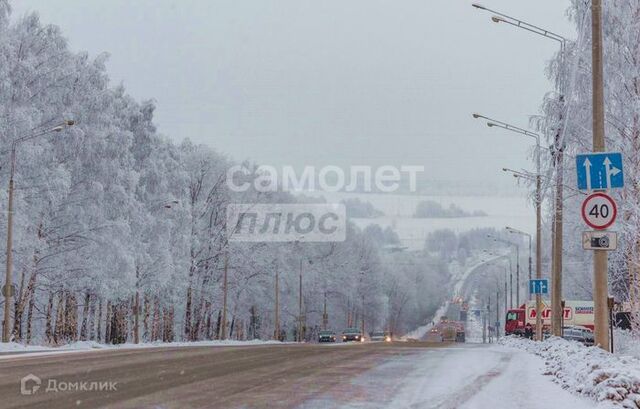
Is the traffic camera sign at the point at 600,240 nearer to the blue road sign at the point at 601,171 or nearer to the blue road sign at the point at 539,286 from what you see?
the blue road sign at the point at 601,171

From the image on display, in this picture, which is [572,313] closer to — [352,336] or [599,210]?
[352,336]

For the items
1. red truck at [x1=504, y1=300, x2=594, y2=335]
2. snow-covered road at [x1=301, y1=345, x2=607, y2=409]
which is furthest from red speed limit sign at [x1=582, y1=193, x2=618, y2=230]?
red truck at [x1=504, y1=300, x2=594, y2=335]

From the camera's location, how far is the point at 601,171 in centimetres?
1516

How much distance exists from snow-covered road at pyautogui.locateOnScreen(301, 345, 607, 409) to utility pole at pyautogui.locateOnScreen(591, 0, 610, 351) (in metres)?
1.39

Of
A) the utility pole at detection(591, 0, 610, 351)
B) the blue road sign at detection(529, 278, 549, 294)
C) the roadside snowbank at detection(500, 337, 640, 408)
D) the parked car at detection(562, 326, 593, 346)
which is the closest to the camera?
the roadside snowbank at detection(500, 337, 640, 408)

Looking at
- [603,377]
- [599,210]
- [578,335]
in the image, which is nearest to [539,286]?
[578,335]

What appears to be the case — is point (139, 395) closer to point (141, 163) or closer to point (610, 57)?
point (610, 57)

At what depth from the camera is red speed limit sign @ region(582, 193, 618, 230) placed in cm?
1462

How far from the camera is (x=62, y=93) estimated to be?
4006 centimetres

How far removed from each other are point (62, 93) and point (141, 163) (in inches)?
518

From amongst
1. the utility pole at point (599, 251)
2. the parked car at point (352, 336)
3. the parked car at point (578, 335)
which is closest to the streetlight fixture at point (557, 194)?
the utility pole at point (599, 251)

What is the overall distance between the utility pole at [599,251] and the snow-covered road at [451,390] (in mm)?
1394

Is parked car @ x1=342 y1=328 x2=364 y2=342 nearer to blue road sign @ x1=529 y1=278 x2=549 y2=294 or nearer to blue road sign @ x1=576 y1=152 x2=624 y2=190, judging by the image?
blue road sign @ x1=529 y1=278 x2=549 y2=294

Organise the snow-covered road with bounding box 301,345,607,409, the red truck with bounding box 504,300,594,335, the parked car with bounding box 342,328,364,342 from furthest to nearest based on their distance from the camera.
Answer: the red truck with bounding box 504,300,594,335
the parked car with bounding box 342,328,364,342
the snow-covered road with bounding box 301,345,607,409
